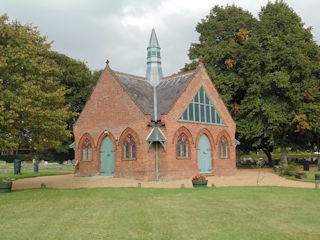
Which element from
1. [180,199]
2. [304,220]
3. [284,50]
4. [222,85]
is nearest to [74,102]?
[222,85]

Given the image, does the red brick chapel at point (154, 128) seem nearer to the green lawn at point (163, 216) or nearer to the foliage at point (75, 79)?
the green lawn at point (163, 216)

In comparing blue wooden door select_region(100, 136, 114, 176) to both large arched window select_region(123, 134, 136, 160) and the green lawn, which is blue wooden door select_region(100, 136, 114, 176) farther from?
the green lawn

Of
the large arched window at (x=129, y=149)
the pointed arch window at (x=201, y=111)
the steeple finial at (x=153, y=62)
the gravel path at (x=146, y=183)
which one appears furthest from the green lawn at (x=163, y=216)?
the steeple finial at (x=153, y=62)

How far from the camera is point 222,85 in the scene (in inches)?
1431

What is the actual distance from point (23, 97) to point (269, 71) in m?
25.4

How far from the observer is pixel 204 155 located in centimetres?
2789

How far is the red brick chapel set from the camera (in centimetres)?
2430

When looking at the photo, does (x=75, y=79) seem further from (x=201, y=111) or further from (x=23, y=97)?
(x=23, y=97)

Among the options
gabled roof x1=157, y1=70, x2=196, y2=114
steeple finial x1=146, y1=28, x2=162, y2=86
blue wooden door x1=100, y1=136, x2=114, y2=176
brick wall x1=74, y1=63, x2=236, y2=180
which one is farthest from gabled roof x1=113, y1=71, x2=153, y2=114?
blue wooden door x1=100, y1=136, x2=114, y2=176

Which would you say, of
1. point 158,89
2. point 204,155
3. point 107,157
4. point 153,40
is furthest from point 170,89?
point 107,157

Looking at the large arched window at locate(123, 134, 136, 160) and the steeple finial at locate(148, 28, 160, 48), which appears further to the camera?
the steeple finial at locate(148, 28, 160, 48)

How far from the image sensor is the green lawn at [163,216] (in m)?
8.48

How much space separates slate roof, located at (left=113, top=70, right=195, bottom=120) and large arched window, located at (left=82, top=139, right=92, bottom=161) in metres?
6.63

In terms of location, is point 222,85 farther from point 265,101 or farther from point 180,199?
point 180,199
